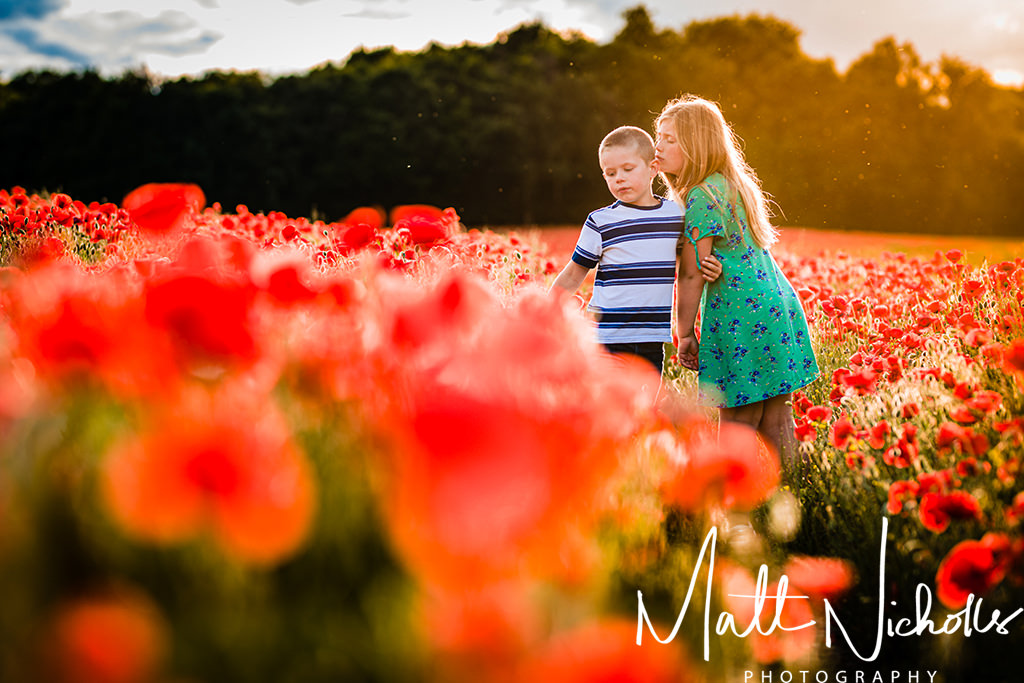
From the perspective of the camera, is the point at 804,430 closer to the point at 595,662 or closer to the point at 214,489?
the point at 595,662

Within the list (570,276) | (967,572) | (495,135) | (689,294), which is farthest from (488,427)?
(495,135)

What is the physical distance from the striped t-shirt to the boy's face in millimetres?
54

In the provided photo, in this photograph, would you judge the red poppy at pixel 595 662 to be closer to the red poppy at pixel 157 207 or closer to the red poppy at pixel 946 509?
the red poppy at pixel 946 509

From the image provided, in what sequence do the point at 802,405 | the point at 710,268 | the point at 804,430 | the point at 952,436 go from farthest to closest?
the point at 802,405 → the point at 710,268 → the point at 804,430 → the point at 952,436

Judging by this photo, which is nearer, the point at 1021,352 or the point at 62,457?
the point at 62,457

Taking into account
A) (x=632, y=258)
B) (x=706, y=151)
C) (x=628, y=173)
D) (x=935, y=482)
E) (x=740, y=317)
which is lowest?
(x=935, y=482)

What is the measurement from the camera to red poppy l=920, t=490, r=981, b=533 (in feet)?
5.98

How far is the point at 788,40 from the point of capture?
29.7m

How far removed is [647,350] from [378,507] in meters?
2.18

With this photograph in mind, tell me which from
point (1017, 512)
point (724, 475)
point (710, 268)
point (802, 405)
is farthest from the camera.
→ point (802, 405)

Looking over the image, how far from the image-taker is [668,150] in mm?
3369

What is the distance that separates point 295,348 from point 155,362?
1.17ft

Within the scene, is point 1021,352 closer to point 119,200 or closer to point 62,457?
point 62,457

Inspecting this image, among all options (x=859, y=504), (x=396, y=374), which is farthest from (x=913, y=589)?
(x=396, y=374)
